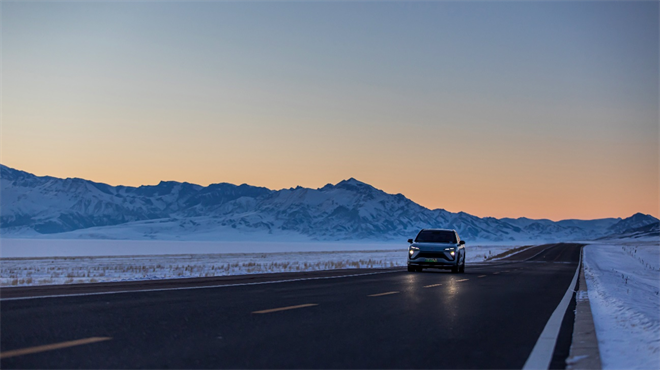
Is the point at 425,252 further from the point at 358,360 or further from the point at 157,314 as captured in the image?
the point at 358,360

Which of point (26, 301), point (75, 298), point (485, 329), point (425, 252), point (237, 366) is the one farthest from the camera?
point (425, 252)

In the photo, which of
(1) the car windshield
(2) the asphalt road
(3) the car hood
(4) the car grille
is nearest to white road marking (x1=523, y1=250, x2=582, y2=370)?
(2) the asphalt road

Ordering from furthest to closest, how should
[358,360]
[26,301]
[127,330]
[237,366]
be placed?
[26,301], [127,330], [358,360], [237,366]

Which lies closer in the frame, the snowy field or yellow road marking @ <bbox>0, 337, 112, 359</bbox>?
yellow road marking @ <bbox>0, 337, 112, 359</bbox>

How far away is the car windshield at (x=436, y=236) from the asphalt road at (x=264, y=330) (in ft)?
44.1

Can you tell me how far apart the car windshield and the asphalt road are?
1343 centimetres

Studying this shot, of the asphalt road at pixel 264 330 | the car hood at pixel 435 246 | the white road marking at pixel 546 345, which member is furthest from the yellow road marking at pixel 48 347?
the car hood at pixel 435 246

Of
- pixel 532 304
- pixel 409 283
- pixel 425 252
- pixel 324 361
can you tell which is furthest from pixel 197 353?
pixel 425 252

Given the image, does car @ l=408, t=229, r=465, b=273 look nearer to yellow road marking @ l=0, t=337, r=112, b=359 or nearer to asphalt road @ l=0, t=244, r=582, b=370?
asphalt road @ l=0, t=244, r=582, b=370

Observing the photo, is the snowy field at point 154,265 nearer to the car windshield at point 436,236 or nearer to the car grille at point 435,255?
the car windshield at point 436,236

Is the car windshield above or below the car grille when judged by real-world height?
above

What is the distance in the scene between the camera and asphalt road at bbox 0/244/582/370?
715 cm

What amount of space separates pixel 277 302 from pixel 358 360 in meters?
6.15

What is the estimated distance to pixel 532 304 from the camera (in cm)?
1490
